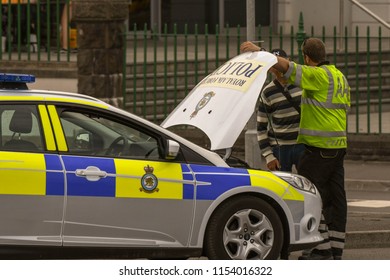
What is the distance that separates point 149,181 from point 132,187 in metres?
0.14

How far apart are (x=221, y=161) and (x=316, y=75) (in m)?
1.15

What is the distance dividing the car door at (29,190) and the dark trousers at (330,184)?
2289 mm

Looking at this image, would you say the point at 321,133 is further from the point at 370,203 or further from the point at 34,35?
the point at 34,35

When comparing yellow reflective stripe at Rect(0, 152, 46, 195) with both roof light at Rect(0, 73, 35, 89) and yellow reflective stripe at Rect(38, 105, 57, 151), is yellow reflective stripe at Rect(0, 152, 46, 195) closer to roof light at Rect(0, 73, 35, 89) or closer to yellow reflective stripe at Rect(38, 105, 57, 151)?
yellow reflective stripe at Rect(38, 105, 57, 151)

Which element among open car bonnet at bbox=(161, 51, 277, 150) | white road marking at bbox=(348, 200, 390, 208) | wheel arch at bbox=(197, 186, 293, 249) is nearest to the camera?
wheel arch at bbox=(197, 186, 293, 249)

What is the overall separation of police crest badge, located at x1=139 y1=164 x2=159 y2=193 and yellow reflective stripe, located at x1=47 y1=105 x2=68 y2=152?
58cm

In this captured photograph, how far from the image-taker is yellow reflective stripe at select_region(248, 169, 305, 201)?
10.2m

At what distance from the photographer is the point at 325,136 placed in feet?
36.1

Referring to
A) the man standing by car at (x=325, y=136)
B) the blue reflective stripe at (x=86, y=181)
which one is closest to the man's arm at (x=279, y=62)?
the man standing by car at (x=325, y=136)

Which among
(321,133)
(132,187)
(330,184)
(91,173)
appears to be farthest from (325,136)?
(91,173)

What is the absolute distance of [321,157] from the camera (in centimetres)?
1103

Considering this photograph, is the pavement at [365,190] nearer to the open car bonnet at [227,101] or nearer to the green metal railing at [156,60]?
the green metal railing at [156,60]

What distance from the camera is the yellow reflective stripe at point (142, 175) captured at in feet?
32.2

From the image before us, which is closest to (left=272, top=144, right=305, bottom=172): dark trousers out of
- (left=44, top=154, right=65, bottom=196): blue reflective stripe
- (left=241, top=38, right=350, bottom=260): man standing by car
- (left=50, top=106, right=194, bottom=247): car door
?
(left=241, top=38, right=350, bottom=260): man standing by car
